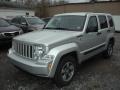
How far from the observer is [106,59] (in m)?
7.29

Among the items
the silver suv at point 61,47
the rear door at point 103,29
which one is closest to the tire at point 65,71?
the silver suv at point 61,47

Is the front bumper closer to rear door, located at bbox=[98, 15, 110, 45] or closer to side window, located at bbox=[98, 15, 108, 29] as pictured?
rear door, located at bbox=[98, 15, 110, 45]

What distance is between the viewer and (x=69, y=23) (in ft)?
18.2

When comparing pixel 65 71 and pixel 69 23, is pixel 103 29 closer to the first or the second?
pixel 69 23

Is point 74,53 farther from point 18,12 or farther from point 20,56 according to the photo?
point 18,12

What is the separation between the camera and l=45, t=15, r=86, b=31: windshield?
533cm

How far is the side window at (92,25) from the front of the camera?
5.43 meters

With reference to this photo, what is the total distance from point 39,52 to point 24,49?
560mm

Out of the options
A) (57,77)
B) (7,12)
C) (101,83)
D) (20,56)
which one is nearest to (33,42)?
(20,56)

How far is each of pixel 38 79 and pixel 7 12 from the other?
25952 millimetres

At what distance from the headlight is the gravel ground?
35.2 inches

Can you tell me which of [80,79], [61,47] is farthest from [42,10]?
[61,47]

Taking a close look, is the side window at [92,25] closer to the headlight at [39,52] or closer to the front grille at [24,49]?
the headlight at [39,52]

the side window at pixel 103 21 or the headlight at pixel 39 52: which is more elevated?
the side window at pixel 103 21
